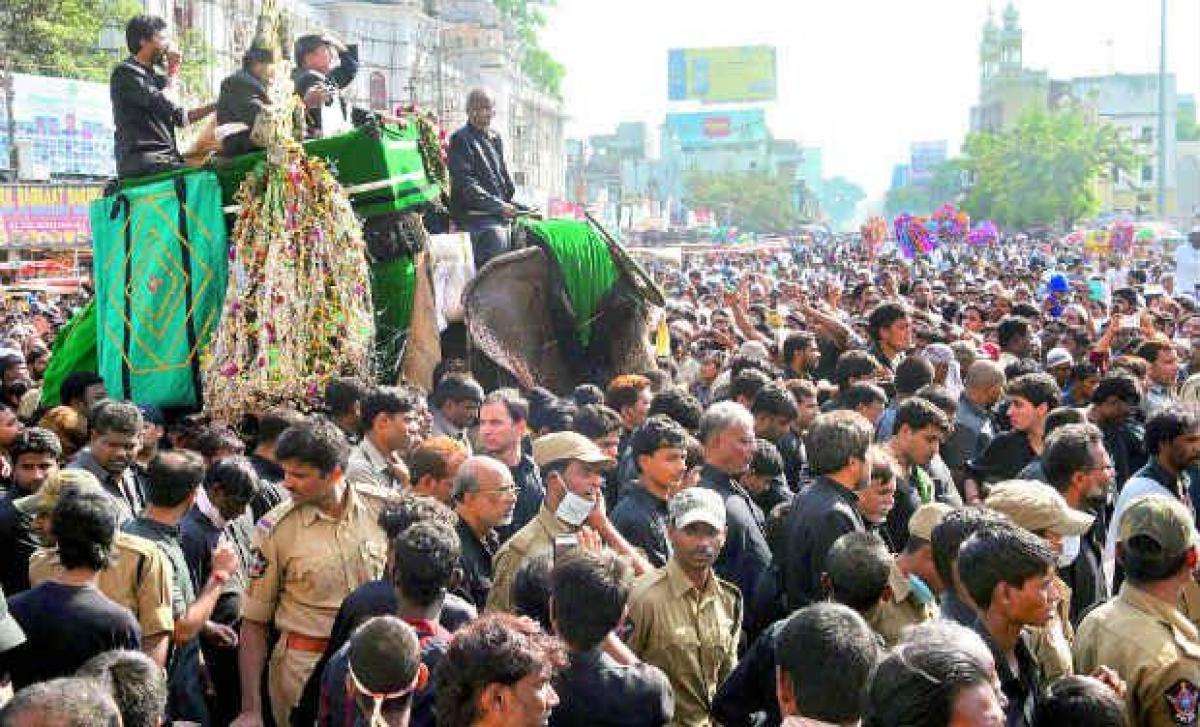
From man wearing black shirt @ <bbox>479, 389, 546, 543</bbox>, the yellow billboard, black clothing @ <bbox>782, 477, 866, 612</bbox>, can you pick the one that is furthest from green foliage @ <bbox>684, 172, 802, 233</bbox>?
black clothing @ <bbox>782, 477, 866, 612</bbox>

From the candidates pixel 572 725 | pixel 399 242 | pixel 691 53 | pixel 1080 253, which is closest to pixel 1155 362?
pixel 399 242

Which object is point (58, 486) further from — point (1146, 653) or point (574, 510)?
point (1146, 653)

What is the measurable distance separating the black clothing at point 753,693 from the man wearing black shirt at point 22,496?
9.11 ft

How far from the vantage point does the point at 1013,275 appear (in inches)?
1172

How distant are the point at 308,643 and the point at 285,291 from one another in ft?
8.88

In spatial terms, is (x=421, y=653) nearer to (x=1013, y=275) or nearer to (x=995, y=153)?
(x=1013, y=275)

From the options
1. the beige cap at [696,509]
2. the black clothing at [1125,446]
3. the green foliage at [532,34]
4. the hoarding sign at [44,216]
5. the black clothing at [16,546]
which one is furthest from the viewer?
the green foliage at [532,34]

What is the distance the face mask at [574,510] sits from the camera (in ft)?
18.0

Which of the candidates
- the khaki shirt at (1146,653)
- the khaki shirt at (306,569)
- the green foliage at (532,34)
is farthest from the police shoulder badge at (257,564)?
the green foliage at (532,34)

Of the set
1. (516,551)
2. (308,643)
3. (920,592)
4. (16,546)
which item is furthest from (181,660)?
(920,592)

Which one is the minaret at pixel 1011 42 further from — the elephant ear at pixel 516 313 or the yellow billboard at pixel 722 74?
the elephant ear at pixel 516 313

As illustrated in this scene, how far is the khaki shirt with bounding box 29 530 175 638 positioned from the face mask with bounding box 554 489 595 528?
1.45 metres

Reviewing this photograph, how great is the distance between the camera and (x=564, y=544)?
16.1 feet

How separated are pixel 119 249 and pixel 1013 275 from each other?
24.6 meters
